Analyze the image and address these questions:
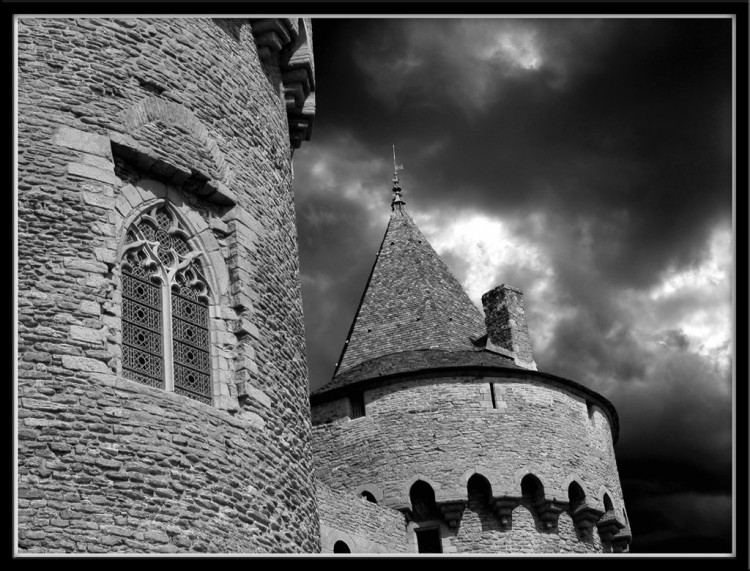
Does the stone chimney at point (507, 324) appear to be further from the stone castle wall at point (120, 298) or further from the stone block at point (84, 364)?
the stone block at point (84, 364)

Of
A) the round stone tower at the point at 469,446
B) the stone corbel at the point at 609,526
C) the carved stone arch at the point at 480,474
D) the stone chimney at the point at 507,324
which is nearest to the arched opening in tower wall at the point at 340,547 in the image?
the round stone tower at the point at 469,446

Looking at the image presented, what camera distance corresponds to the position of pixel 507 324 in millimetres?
26734

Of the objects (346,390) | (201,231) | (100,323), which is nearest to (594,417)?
(346,390)

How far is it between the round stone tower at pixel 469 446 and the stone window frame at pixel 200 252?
9676 mm

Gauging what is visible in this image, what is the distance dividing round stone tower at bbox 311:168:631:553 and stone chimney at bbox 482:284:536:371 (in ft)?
1.32

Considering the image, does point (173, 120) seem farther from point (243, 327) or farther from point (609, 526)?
point (609, 526)

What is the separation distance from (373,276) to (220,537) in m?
16.2

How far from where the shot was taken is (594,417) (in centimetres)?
2502

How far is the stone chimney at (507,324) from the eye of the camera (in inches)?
1034

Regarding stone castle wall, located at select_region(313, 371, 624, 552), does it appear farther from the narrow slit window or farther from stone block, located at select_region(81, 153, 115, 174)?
stone block, located at select_region(81, 153, 115, 174)

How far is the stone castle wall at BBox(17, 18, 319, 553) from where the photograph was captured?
445 inches

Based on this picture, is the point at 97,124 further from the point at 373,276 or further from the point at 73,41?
the point at 373,276

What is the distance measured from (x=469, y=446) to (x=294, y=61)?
28.0 feet

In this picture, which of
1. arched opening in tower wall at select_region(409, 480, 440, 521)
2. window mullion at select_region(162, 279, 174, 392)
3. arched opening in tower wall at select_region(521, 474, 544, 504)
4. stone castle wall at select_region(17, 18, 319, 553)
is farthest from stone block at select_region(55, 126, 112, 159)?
arched opening in tower wall at select_region(521, 474, 544, 504)
